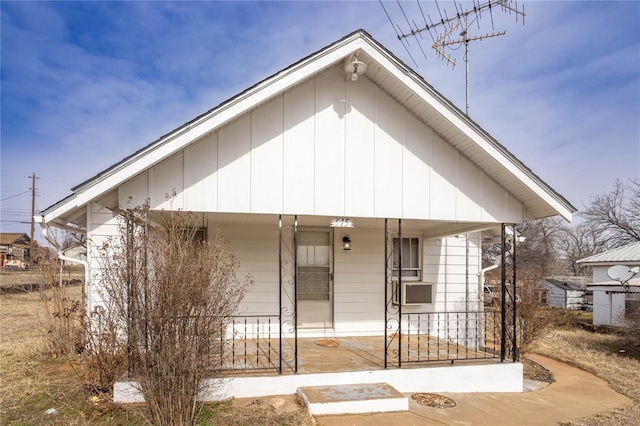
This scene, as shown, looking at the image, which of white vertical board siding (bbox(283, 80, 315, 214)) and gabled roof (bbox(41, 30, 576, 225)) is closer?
gabled roof (bbox(41, 30, 576, 225))

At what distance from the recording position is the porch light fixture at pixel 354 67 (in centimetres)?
645

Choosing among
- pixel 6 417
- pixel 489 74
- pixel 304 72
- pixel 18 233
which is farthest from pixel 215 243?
pixel 18 233

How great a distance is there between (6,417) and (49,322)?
3276 millimetres

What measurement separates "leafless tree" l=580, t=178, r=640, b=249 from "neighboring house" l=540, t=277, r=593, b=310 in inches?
314

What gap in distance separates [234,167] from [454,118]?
353 cm

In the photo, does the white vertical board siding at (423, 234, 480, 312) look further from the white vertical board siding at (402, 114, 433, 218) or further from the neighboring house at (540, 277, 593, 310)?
the neighboring house at (540, 277, 593, 310)

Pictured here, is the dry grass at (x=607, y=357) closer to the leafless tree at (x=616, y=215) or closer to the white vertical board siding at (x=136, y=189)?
the white vertical board siding at (x=136, y=189)

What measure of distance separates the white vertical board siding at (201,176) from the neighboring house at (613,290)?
14.2m

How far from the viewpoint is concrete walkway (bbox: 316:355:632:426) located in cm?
532

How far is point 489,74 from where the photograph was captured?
14.6m

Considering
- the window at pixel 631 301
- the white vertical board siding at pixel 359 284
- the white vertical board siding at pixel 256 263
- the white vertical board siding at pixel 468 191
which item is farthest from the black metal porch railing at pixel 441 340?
the window at pixel 631 301

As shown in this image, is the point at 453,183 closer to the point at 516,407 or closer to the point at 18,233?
the point at 516,407

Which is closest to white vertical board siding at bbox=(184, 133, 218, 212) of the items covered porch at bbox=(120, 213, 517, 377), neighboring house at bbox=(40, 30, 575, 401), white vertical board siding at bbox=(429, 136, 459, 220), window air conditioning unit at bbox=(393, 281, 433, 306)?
neighboring house at bbox=(40, 30, 575, 401)

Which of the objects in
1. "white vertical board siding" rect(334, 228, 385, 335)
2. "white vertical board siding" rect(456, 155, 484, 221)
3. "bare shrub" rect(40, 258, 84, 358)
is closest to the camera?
"white vertical board siding" rect(456, 155, 484, 221)
